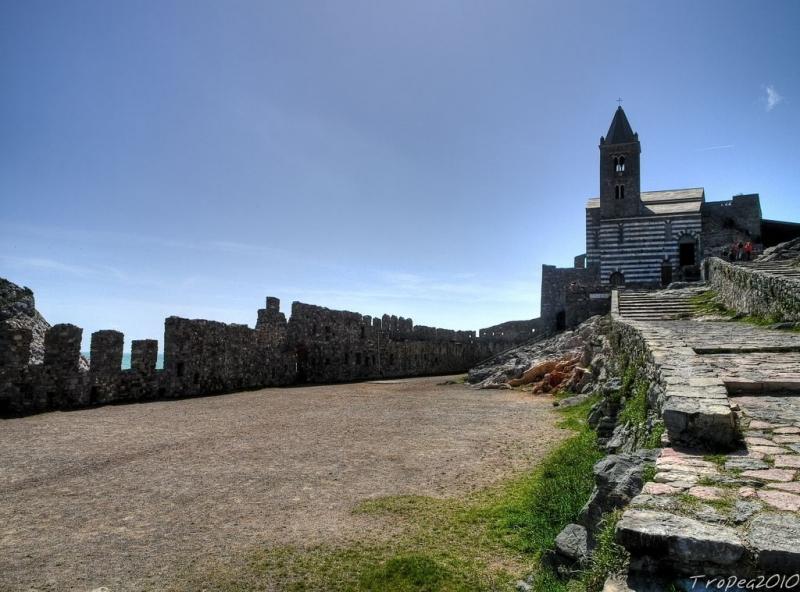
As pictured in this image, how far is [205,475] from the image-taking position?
22.8 ft

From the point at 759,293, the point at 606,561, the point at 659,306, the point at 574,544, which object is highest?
the point at 659,306

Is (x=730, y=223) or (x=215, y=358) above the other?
(x=730, y=223)

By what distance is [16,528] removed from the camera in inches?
202

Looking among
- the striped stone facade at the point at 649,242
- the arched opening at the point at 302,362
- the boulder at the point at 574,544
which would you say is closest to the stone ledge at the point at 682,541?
the boulder at the point at 574,544

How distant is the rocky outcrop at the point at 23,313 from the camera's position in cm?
1216

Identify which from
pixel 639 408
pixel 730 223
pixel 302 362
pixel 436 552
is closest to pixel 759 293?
pixel 639 408

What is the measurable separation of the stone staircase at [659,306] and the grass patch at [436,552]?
1204 centimetres

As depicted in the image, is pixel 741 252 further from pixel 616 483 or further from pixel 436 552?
pixel 436 552

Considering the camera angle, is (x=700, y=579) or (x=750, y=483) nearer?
(x=700, y=579)

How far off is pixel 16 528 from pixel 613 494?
5.46m

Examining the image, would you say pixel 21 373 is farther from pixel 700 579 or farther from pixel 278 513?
pixel 700 579

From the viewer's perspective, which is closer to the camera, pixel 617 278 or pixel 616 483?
pixel 616 483

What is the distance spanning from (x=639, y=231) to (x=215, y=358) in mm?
30490

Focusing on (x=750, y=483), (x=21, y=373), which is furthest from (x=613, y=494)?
(x=21, y=373)
